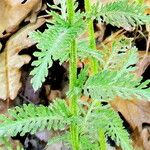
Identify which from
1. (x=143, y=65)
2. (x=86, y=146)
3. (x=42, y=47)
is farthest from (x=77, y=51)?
(x=143, y=65)

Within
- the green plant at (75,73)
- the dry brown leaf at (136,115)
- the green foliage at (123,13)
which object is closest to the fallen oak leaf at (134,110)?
the dry brown leaf at (136,115)

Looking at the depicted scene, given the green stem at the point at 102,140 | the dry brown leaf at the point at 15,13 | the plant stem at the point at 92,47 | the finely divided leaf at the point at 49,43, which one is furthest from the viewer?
the dry brown leaf at the point at 15,13

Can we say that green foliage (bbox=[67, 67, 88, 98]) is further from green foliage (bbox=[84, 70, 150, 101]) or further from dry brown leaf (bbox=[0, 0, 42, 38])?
dry brown leaf (bbox=[0, 0, 42, 38])

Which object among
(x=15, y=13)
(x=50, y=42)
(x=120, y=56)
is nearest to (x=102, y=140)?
(x=120, y=56)

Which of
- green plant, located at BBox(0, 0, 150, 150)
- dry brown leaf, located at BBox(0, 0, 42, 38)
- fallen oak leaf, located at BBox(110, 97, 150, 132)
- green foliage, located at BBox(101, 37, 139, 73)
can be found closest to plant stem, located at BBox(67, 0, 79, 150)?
green plant, located at BBox(0, 0, 150, 150)

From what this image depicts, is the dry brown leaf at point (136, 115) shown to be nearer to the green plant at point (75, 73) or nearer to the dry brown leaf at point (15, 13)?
the dry brown leaf at point (15, 13)

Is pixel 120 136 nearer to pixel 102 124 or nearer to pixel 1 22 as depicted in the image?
pixel 102 124

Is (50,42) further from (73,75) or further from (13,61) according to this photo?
(13,61)
